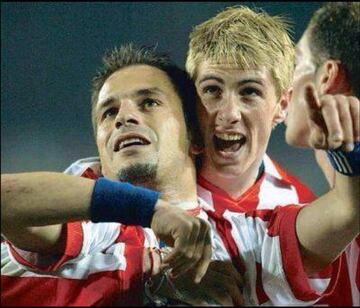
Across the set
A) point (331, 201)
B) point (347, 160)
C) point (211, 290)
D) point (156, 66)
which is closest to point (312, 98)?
point (347, 160)

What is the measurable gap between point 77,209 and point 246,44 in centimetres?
81

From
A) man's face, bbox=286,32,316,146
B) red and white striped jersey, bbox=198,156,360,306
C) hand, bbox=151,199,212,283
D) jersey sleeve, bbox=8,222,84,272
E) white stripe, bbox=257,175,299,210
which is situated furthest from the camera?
man's face, bbox=286,32,316,146

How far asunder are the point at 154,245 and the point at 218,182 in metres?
0.32

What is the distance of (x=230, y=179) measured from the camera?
69.9 inches

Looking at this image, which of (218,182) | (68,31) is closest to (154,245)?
(218,182)

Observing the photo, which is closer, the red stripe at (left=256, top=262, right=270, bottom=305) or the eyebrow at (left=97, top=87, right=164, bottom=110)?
the red stripe at (left=256, top=262, right=270, bottom=305)

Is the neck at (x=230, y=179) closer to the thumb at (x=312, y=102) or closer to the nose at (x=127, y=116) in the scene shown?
the nose at (x=127, y=116)

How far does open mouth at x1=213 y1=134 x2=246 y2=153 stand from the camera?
5.69ft

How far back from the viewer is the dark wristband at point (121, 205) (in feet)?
3.82

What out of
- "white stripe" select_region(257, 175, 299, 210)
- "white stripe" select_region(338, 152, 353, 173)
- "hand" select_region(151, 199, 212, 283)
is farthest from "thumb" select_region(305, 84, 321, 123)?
"white stripe" select_region(257, 175, 299, 210)

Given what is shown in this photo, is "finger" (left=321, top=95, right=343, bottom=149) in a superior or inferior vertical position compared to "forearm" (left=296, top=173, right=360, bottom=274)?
superior

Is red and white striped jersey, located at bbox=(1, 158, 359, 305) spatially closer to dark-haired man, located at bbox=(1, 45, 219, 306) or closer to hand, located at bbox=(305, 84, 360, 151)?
dark-haired man, located at bbox=(1, 45, 219, 306)

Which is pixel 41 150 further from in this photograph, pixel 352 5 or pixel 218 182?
pixel 352 5

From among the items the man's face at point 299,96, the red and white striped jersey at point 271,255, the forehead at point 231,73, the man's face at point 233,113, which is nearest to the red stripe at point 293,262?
the red and white striped jersey at point 271,255
